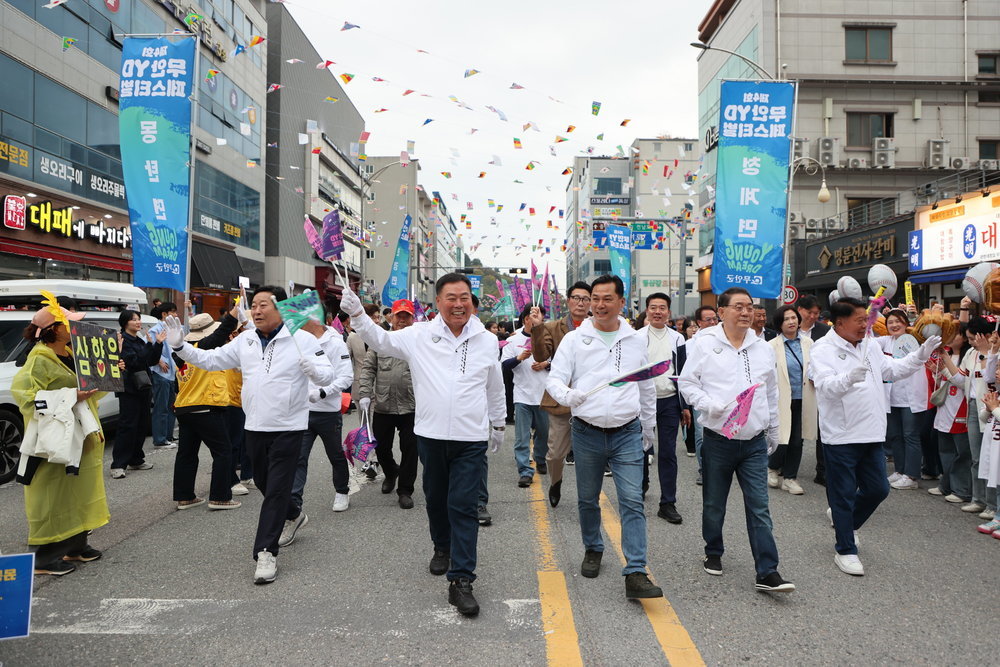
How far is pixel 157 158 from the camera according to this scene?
9.85 m

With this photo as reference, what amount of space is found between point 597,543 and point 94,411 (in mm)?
3664

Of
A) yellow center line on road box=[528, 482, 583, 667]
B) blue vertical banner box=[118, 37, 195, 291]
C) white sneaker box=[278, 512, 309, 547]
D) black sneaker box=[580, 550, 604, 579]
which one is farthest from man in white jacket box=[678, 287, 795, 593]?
blue vertical banner box=[118, 37, 195, 291]

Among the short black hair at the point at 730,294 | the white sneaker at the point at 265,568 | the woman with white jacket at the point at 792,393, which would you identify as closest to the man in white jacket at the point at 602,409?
the short black hair at the point at 730,294

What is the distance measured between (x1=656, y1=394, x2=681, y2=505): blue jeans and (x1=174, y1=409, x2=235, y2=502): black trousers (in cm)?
389

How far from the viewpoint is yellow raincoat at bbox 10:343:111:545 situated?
4555 mm

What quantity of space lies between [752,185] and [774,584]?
7.11 m

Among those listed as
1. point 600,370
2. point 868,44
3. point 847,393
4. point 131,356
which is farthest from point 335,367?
point 868,44

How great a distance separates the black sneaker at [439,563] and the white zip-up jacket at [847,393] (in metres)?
2.67

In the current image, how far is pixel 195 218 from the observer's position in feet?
86.3

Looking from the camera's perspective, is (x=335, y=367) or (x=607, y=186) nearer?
(x=335, y=367)

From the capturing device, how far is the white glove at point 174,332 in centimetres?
456

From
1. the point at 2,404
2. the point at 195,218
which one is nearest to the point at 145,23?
the point at 195,218

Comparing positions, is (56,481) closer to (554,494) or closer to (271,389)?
(271,389)

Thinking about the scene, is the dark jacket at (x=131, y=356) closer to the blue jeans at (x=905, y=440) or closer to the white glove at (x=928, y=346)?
the white glove at (x=928, y=346)
